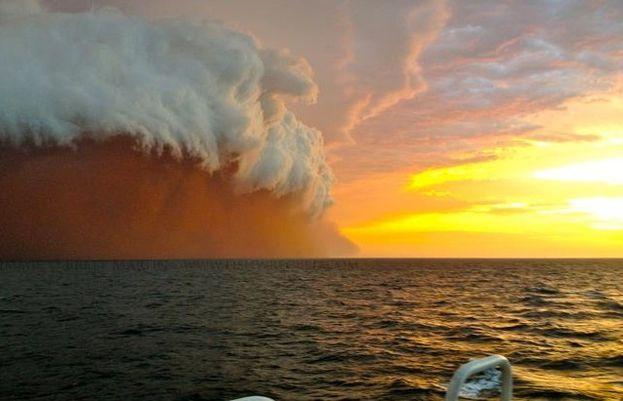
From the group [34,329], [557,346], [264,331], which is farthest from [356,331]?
[34,329]

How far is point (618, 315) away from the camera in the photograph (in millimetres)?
44562

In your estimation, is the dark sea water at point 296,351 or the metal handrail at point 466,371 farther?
the dark sea water at point 296,351

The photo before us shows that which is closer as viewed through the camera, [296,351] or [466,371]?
[466,371]

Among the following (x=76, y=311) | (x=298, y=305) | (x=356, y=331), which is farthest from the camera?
(x=298, y=305)

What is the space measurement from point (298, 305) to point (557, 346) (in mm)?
31035

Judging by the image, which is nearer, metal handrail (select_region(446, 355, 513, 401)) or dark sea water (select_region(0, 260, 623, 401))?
metal handrail (select_region(446, 355, 513, 401))

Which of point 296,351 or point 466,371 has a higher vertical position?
point 466,371

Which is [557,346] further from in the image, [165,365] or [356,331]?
[165,365]

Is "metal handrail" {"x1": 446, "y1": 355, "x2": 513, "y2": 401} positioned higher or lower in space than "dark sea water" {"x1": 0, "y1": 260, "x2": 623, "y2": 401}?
higher

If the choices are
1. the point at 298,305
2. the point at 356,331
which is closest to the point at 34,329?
the point at 356,331

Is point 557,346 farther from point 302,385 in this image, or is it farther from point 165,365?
point 165,365

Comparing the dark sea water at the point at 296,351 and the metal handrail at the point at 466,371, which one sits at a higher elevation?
the metal handrail at the point at 466,371

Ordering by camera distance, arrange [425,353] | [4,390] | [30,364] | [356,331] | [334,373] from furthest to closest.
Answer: [356,331] → [425,353] → [30,364] → [334,373] → [4,390]

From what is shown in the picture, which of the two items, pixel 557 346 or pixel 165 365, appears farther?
pixel 557 346
